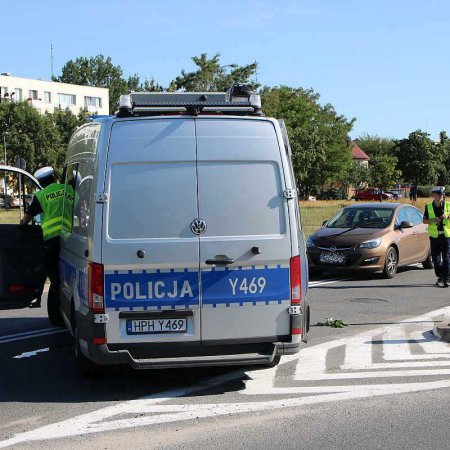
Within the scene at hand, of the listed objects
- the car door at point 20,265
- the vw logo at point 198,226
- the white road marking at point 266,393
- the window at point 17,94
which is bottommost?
the white road marking at point 266,393

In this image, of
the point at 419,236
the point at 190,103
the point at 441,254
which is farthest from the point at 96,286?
the point at 419,236

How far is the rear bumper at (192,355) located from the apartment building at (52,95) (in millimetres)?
88175

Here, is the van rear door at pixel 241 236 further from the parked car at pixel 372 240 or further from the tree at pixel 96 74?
the tree at pixel 96 74

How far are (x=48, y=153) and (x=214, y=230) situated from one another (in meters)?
70.4

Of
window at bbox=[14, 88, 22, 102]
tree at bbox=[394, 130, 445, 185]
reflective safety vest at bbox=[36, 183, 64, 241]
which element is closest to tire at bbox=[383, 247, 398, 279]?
reflective safety vest at bbox=[36, 183, 64, 241]

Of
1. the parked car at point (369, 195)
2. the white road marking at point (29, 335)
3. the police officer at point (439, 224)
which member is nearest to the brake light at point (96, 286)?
the white road marking at point (29, 335)

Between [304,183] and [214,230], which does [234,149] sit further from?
[304,183]

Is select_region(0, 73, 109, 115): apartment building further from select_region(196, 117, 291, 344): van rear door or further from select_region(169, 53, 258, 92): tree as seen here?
select_region(196, 117, 291, 344): van rear door

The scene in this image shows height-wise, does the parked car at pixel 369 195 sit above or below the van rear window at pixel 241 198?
below

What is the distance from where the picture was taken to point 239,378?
23.6 ft

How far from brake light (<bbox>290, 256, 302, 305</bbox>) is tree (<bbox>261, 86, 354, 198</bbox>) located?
61614mm

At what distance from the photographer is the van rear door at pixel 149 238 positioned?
6.29 m

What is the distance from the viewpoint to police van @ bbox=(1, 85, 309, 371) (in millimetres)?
6305

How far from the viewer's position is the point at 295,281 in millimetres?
6594
